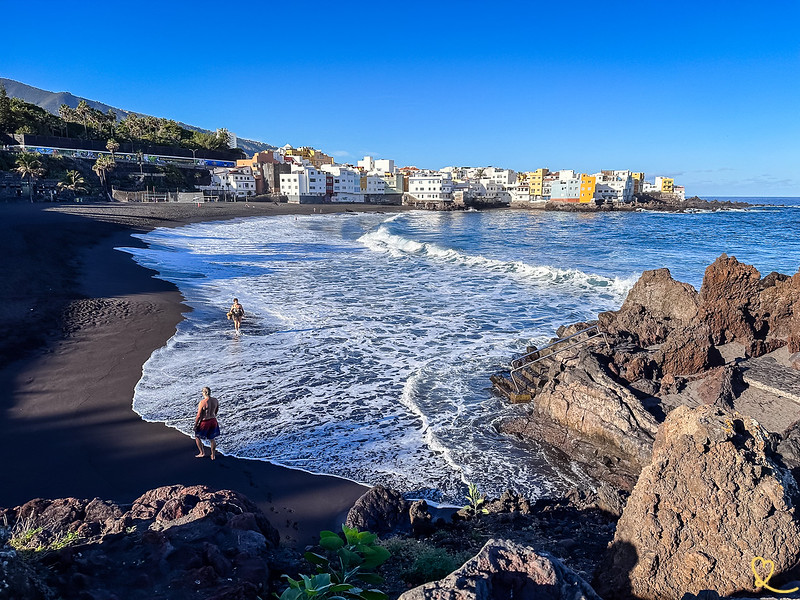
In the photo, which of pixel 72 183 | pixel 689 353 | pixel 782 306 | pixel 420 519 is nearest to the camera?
pixel 420 519

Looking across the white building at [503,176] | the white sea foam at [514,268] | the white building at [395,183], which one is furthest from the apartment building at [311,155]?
the white sea foam at [514,268]

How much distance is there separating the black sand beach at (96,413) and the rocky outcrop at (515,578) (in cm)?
329

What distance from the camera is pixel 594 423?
799 centimetres

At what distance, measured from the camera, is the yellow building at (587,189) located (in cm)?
11331

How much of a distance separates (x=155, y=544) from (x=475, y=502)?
12.4 ft

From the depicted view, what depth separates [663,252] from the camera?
1391 inches

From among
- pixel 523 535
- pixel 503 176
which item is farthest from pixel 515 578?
pixel 503 176

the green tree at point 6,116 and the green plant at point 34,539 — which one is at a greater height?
the green tree at point 6,116

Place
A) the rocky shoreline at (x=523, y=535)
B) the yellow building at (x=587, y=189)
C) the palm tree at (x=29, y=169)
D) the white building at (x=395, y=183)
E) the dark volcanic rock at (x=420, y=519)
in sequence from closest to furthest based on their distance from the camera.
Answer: the rocky shoreline at (x=523, y=535), the dark volcanic rock at (x=420, y=519), the palm tree at (x=29, y=169), the yellow building at (x=587, y=189), the white building at (x=395, y=183)

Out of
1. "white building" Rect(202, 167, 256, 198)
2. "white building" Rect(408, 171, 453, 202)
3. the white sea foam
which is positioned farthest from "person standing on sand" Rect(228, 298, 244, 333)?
"white building" Rect(408, 171, 453, 202)

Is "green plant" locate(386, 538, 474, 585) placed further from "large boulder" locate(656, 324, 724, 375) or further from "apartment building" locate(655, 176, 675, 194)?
"apartment building" locate(655, 176, 675, 194)

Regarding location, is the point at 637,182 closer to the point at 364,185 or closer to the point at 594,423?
the point at 364,185

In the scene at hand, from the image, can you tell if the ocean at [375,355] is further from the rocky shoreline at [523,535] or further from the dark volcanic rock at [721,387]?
the dark volcanic rock at [721,387]

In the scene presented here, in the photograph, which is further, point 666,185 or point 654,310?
point 666,185
